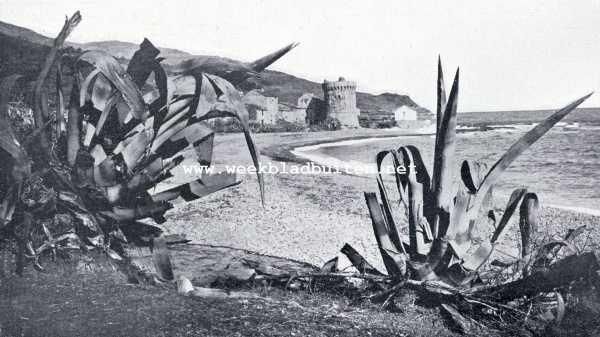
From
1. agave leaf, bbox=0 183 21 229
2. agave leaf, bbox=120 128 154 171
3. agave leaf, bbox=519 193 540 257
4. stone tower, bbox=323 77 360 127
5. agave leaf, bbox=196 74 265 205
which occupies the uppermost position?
stone tower, bbox=323 77 360 127

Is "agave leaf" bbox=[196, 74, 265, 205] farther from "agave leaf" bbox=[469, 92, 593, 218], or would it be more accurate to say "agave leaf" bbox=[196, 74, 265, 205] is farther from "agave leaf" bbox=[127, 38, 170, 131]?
"agave leaf" bbox=[469, 92, 593, 218]

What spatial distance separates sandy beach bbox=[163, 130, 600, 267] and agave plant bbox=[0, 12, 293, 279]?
2677 mm

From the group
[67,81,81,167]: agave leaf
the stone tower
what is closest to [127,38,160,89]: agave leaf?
[67,81,81,167]: agave leaf

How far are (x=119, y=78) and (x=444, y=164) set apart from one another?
5.68ft

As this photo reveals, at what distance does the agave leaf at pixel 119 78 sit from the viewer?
1.89 m

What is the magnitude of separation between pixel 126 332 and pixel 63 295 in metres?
0.47

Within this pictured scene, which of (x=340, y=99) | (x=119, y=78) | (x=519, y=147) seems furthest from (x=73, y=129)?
(x=340, y=99)

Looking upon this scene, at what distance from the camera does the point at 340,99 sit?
1719 inches

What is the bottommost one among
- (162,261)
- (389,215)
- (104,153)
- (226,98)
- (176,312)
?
(176,312)

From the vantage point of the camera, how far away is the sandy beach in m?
5.19

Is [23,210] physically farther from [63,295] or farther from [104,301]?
[104,301]

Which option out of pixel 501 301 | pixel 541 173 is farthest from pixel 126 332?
pixel 541 173

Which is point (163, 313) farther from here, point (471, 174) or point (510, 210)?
point (510, 210)

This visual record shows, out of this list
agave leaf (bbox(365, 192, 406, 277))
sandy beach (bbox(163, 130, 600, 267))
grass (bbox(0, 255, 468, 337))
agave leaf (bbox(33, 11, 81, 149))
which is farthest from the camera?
sandy beach (bbox(163, 130, 600, 267))
